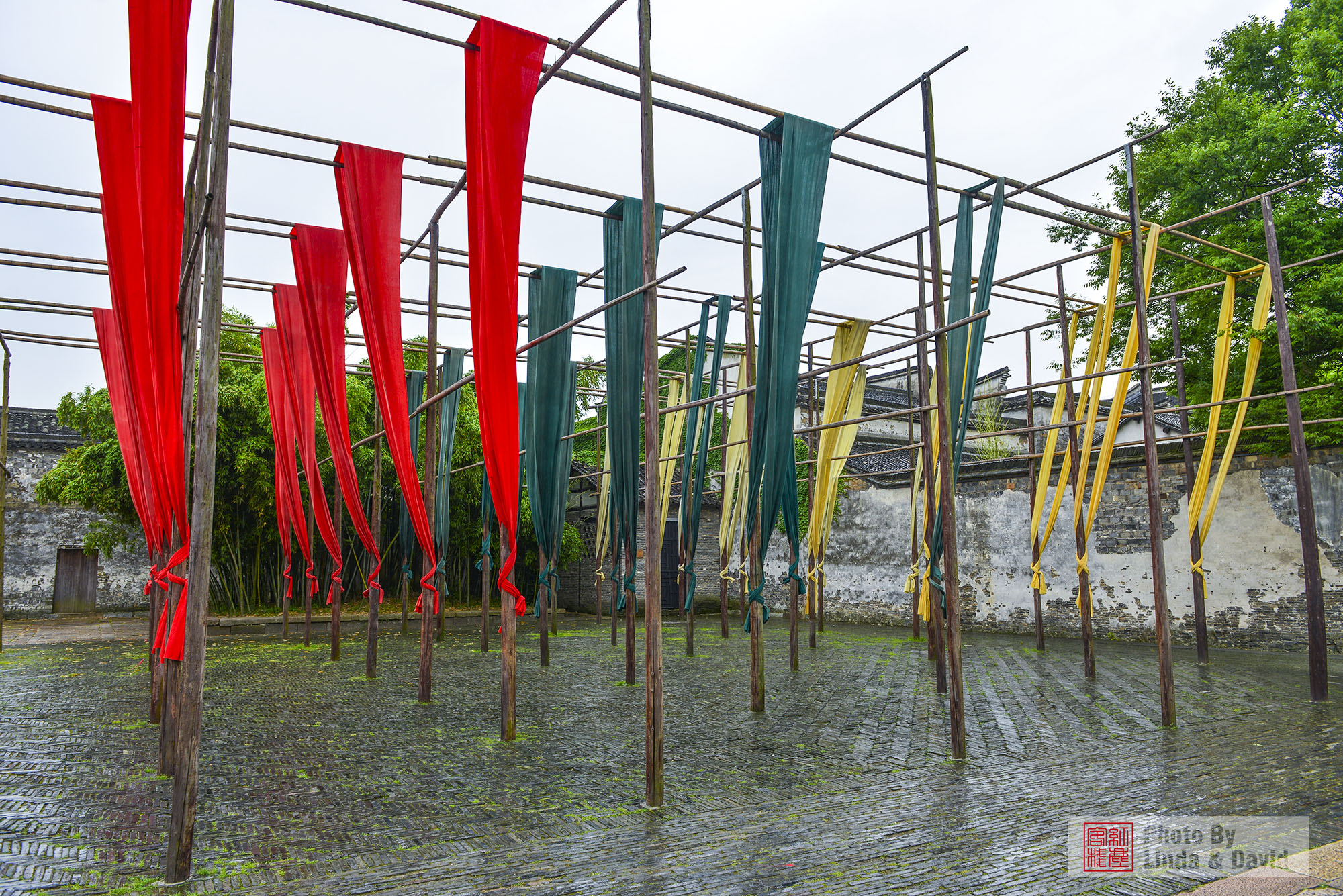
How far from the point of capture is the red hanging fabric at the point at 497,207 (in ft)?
14.8

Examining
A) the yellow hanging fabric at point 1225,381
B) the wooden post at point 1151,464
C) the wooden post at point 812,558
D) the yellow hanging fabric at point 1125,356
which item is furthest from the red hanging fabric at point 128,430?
the yellow hanging fabric at point 1225,381

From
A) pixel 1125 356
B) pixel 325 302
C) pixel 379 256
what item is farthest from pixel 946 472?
pixel 325 302

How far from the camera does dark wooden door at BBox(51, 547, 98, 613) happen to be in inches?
696

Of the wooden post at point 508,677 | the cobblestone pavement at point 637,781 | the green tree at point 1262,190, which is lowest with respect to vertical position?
the cobblestone pavement at point 637,781

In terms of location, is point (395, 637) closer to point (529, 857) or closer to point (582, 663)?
point (582, 663)

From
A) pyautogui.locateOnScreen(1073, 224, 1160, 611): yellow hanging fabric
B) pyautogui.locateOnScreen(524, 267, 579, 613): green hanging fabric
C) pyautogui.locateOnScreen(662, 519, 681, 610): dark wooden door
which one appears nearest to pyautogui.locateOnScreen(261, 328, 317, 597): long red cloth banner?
pyautogui.locateOnScreen(524, 267, 579, 613): green hanging fabric

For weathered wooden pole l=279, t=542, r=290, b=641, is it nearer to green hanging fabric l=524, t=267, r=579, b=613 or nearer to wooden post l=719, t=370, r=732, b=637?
green hanging fabric l=524, t=267, r=579, b=613

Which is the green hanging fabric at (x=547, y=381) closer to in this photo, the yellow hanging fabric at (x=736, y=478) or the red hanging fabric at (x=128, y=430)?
the red hanging fabric at (x=128, y=430)

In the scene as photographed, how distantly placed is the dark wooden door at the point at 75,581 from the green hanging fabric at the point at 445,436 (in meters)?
11.2

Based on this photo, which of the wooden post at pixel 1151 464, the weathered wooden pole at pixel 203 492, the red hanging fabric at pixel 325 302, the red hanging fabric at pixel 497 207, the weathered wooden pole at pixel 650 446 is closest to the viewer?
the weathered wooden pole at pixel 203 492

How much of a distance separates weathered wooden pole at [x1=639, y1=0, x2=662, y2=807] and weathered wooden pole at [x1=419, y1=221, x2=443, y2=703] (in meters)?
3.01

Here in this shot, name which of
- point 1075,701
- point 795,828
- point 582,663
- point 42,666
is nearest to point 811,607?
point 582,663

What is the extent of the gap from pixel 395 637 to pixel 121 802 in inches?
374

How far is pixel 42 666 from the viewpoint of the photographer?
9.52m
